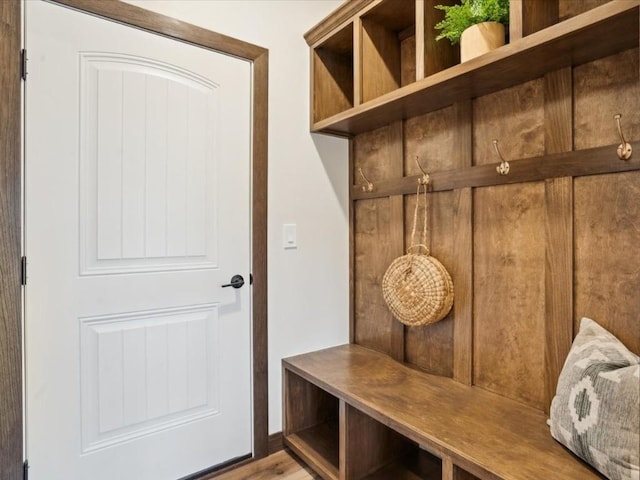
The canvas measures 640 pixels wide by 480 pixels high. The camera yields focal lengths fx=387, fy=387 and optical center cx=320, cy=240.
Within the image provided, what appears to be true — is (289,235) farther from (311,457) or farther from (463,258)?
(311,457)

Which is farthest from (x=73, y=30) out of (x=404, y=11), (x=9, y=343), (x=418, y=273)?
(x=418, y=273)

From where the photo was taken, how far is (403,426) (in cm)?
138

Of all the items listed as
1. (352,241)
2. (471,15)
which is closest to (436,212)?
(352,241)

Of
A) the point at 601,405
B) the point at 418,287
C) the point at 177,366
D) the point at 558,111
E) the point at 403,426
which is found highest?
the point at 558,111

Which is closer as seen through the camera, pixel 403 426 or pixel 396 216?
pixel 403 426

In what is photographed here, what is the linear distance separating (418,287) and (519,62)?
3.21 ft

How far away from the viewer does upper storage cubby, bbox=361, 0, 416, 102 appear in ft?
5.98

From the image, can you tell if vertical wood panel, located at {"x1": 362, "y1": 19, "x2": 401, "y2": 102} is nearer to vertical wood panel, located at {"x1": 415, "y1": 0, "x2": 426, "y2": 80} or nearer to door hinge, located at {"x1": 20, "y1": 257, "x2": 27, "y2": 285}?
vertical wood panel, located at {"x1": 415, "y1": 0, "x2": 426, "y2": 80}

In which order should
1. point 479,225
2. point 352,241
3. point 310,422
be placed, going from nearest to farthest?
point 479,225 → point 310,422 → point 352,241

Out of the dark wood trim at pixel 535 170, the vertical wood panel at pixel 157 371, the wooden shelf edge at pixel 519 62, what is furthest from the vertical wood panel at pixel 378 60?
the vertical wood panel at pixel 157 371

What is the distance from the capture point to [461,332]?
174 cm

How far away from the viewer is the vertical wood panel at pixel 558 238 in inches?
54.4

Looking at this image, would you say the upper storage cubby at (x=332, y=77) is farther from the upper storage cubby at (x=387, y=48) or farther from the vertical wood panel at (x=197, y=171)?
the vertical wood panel at (x=197, y=171)

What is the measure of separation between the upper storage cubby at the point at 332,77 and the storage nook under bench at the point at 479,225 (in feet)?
0.03
